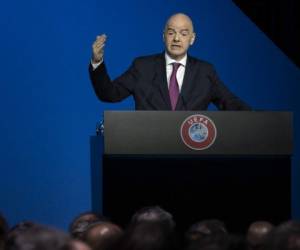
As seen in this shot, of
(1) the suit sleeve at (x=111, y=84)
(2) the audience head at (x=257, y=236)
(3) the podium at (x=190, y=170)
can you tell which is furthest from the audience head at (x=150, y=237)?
(1) the suit sleeve at (x=111, y=84)

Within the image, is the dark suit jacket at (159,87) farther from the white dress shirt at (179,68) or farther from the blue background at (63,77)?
the blue background at (63,77)

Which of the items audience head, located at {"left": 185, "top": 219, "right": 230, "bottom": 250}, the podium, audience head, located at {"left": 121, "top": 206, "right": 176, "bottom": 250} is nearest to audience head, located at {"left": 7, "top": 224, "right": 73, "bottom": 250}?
audience head, located at {"left": 121, "top": 206, "right": 176, "bottom": 250}

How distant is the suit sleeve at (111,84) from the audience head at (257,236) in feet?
3.70

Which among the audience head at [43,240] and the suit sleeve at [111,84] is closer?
the audience head at [43,240]

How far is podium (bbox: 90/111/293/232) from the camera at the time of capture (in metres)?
2.41

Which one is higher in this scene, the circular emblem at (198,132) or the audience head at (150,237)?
the circular emblem at (198,132)

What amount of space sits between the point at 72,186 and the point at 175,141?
65.0 inches

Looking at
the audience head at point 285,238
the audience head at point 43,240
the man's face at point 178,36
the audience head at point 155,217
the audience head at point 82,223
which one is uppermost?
the man's face at point 178,36

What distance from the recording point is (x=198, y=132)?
2432 mm

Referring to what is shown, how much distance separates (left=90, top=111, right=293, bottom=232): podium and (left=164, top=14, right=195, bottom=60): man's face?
592mm

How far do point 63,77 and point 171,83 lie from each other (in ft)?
3.94

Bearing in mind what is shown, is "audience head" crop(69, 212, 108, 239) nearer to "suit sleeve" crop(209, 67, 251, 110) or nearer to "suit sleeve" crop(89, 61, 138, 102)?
"suit sleeve" crop(89, 61, 138, 102)

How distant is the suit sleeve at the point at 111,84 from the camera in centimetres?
278

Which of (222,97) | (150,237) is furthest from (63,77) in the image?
(150,237)
